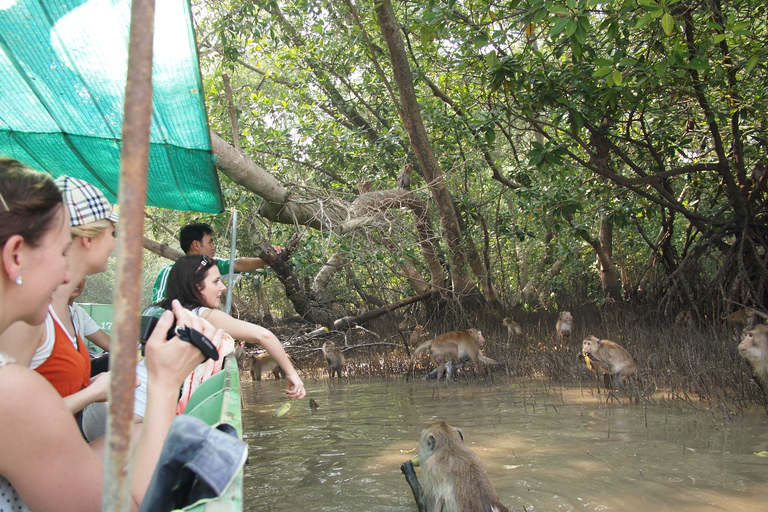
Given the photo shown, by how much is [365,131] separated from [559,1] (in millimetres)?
5907

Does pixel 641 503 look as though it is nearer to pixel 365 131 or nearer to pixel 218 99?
pixel 365 131

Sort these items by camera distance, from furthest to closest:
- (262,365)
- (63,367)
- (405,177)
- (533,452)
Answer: (262,365)
(405,177)
(533,452)
(63,367)

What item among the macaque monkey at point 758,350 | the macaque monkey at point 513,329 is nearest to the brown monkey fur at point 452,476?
the macaque monkey at point 758,350

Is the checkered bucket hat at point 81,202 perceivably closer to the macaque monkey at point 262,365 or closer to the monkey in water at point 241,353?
the macaque monkey at point 262,365

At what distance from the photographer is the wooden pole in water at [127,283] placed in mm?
979

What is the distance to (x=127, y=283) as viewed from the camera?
0.99 meters

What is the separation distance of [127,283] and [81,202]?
1.59m

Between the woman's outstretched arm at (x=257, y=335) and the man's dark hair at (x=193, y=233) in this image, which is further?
the man's dark hair at (x=193, y=233)

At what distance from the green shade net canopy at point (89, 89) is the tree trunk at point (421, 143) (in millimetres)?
3617

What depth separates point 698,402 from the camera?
21.6ft

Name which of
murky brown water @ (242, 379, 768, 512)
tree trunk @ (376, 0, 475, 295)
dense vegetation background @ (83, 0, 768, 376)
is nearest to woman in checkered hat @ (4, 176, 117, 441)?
murky brown water @ (242, 379, 768, 512)

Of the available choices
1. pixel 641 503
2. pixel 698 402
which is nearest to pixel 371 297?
pixel 698 402

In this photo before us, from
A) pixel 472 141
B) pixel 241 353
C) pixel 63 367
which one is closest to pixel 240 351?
pixel 241 353

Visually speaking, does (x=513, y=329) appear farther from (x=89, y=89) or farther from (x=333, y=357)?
(x=89, y=89)
